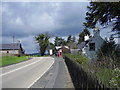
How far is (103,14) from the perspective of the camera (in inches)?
859

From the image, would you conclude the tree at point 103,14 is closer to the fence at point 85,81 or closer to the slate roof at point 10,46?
the fence at point 85,81

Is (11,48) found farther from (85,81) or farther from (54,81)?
(85,81)

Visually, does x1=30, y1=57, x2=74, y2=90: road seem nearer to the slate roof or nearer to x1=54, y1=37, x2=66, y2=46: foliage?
the slate roof

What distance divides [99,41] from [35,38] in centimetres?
7459

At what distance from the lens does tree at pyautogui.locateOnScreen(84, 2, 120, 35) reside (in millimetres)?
19422

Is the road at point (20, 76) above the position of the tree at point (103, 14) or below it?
below

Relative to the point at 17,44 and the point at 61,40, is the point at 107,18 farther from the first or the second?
the point at 61,40

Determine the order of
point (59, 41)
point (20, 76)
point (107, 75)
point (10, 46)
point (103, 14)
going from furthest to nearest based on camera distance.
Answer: point (59, 41), point (10, 46), point (103, 14), point (20, 76), point (107, 75)

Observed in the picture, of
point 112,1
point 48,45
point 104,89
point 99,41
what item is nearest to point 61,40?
point 48,45

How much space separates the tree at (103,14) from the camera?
1942 centimetres

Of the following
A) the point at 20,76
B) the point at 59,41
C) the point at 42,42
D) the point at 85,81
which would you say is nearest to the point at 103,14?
the point at 20,76

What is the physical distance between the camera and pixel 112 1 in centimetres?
1791

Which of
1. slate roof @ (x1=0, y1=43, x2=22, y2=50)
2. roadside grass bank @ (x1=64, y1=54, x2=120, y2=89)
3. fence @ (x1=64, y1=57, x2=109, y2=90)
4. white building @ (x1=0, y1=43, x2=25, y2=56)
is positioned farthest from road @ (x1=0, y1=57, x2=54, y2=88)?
slate roof @ (x1=0, y1=43, x2=22, y2=50)

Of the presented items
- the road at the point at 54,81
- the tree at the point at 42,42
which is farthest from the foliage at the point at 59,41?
the road at the point at 54,81
